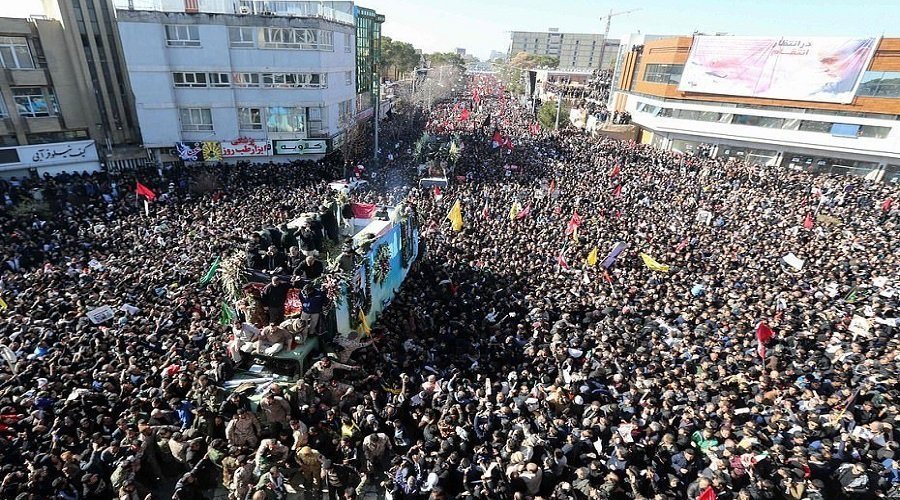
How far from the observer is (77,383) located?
361 inches

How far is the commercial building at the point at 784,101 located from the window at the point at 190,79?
35.6 meters

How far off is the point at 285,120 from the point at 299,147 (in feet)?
6.38

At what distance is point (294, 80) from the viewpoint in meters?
29.2

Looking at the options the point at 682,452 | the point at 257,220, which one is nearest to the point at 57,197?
the point at 257,220

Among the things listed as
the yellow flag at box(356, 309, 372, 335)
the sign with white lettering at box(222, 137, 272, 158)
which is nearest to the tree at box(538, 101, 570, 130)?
the sign with white lettering at box(222, 137, 272, 158)

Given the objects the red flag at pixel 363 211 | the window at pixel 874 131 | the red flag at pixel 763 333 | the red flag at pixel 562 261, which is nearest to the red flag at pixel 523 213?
the red flag at pixel 562 261

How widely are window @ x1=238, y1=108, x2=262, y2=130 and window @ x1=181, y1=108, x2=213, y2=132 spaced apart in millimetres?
1802

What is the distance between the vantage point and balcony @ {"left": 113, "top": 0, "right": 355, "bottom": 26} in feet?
85.5

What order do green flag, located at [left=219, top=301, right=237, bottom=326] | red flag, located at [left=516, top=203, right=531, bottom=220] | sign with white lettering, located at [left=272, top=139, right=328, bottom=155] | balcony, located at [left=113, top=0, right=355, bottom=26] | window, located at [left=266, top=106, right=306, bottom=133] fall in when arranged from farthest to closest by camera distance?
1. sign with white lettering, located at [left=272, top=139, right=328, bottom=155]
2. window, located at [left=266, top=106, right=306, bottom=133]
3. balcony, located at [left=113, top=0, right=355, bottom=26]
4. red flag, located at [left=516, top=203, right=531, bottom=220]
5. green flag, located at [left=219, top=301, right=237, bottom=326]

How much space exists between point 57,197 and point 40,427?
17326mm

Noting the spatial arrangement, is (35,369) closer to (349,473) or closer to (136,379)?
(136,379)

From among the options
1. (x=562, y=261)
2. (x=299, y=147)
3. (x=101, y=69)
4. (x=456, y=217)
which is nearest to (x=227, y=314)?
(x=456, y=217)

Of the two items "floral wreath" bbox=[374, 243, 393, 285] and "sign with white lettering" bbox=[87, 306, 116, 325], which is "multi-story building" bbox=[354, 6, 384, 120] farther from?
"sign with white lettering" bbox=[87, 306, 116, 325]

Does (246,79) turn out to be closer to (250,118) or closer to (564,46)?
(250,118)
